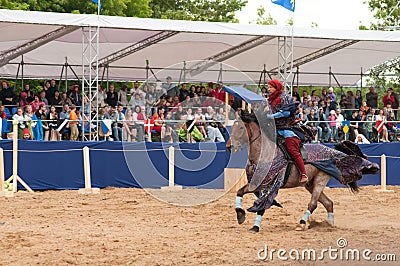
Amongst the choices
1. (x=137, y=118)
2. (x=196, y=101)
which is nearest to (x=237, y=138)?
(x=137, y=118)

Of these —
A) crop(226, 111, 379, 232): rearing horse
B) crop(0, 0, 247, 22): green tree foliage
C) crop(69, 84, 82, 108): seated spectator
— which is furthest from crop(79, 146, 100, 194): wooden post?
crop(0, 0, 247, 22): green tree foliage

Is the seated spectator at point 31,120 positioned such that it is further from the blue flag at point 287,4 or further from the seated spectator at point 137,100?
the blue flag at point 287,4

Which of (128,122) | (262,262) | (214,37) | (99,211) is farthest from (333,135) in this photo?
(262,262)

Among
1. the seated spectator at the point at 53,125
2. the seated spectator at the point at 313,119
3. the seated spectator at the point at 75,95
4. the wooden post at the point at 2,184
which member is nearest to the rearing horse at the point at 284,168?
the wooden post at the point at 2,184

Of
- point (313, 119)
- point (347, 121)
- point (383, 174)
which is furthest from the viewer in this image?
point (313, 119)

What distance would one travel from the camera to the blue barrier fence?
17781 mm

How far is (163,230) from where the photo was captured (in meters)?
11.4

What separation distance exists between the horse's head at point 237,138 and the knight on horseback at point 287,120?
1.68 ft

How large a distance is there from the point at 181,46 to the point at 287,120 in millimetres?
13137

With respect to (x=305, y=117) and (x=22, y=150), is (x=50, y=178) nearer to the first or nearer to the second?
(x=22, y=150)

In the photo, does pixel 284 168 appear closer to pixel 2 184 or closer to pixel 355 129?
pixel 2 184

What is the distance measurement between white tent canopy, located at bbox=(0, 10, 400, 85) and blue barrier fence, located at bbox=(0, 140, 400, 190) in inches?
98.3

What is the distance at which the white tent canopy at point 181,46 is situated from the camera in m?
19.9

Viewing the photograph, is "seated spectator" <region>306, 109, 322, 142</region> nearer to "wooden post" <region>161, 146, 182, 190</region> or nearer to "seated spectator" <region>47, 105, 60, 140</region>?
"wooden post" <region>161, 146, 182, 190</region>
